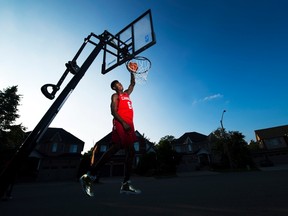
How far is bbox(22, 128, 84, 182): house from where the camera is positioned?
2691 cm

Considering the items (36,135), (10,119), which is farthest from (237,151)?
(10,119)

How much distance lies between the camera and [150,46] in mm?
6707

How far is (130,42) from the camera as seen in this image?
25.0 feet

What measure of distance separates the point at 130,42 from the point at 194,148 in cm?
4563

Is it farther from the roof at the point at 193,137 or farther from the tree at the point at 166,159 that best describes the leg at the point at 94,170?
the roof at the point at 193,137

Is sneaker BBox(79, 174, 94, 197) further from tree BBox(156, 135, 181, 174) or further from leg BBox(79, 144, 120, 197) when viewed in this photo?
tree BBox(156, 135, 181, 174)

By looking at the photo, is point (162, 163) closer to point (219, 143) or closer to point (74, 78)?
point (219, 143)

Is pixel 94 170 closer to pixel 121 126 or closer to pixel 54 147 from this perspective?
pixel 121 126

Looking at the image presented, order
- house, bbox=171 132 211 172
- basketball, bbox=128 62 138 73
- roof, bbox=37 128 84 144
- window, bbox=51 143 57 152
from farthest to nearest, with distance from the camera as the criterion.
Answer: house, bbox=171 132 211 172, roof, bbox=37 128 84 144, window, bbox=51 143 57 152, basketball, bbox=128 62 138 73

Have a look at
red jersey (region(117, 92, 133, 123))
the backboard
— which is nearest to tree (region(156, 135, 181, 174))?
the backboard

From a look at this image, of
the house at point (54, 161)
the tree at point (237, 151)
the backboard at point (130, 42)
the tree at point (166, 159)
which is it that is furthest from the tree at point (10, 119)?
the tree at point (237, 151)

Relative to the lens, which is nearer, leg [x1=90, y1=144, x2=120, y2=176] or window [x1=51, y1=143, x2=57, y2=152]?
leg [x1=90, y1=144, x2=120, y2=176]

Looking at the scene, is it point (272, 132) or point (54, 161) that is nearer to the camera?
point (54, 161)

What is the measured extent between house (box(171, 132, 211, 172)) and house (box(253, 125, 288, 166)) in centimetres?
1135
